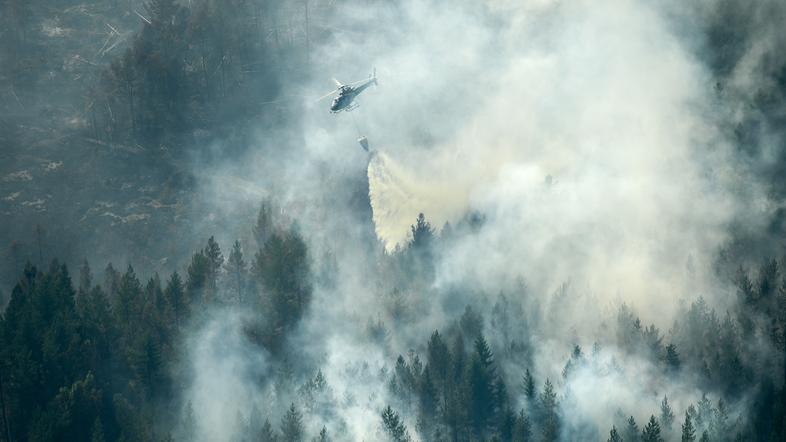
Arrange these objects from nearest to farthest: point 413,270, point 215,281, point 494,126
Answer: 1. point 215,281
2. point 413,270
3. point 494,126

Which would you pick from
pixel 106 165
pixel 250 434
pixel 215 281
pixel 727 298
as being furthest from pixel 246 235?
pixel 727 298

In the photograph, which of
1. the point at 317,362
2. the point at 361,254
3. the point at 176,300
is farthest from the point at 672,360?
Answer: the point at 176,300

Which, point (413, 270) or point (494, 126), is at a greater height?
point (494, 126)

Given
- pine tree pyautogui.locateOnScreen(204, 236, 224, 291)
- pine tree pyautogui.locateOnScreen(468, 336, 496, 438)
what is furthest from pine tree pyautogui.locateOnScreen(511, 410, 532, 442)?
pine tree pyautogui.locateOnScreen(204, 236, 224, 291)

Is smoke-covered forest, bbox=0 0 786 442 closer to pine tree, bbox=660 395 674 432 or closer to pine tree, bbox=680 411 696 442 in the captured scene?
pine tree, bbox=660 395 674 432

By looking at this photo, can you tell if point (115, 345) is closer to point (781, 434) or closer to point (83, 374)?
point (83, 374)

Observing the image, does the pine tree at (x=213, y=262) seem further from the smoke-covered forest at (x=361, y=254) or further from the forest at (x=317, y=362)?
the smoke-covered forest at (x=361, y=254)

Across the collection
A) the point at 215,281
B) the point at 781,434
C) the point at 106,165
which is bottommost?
the point at 781,434
